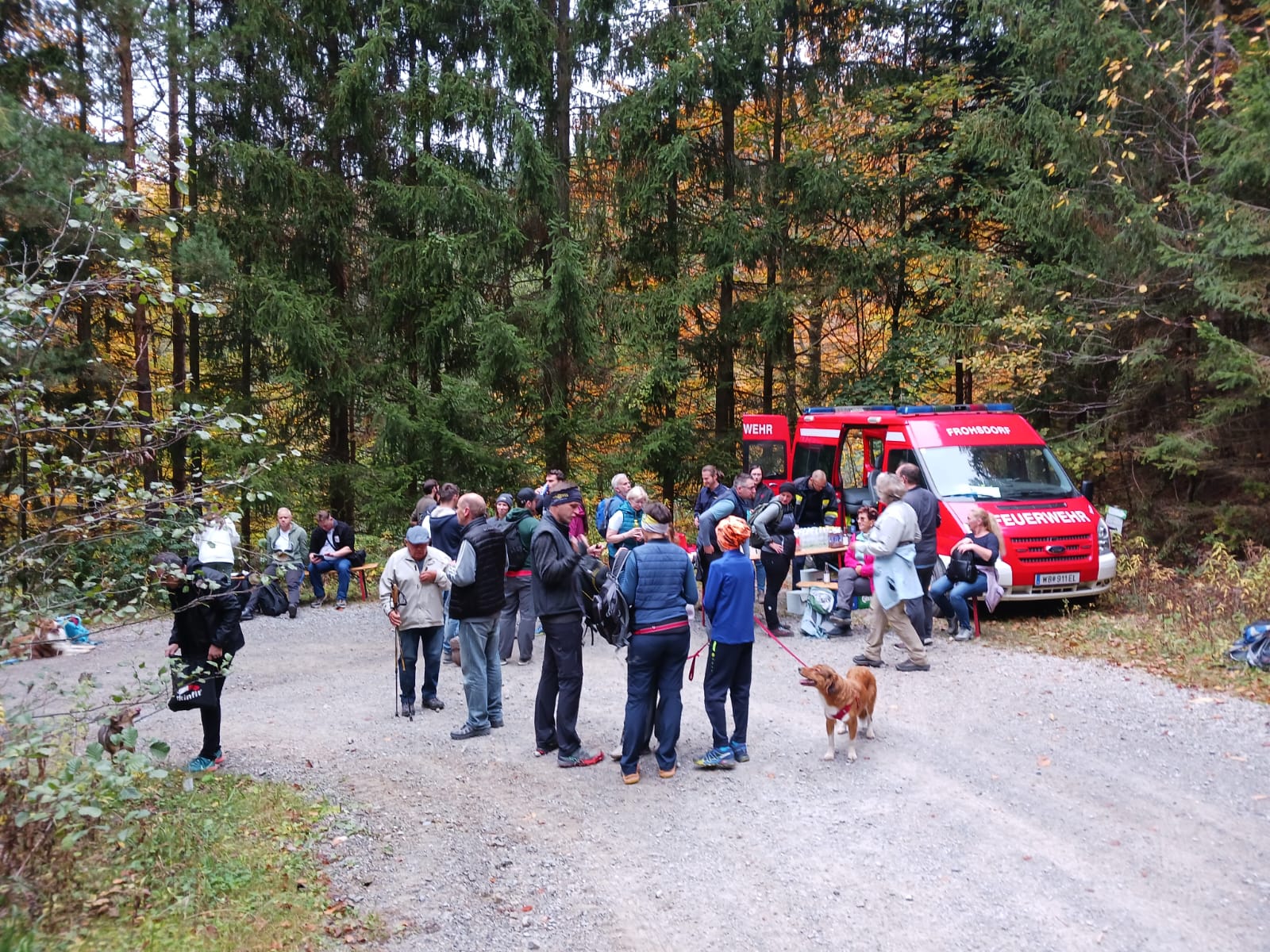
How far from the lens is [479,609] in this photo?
292 inches

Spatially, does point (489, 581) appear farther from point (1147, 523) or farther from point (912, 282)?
point (912, 282)

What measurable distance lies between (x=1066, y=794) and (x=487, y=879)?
149 inches

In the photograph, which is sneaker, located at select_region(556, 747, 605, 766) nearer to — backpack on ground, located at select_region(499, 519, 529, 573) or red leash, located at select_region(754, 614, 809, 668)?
red leash, located at select_region(754, 614, 809, 668)

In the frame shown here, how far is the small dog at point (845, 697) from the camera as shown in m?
6.68

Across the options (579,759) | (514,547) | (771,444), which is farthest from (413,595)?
(771,444)

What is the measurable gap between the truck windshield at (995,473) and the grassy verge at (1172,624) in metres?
1.53

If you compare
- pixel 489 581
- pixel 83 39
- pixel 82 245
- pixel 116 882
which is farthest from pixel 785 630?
pixel 83 39

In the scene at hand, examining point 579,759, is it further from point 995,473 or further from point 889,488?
point 995,473

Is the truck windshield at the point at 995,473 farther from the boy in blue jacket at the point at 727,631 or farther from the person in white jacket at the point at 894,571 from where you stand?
the boy in blue jacket at the point at 727,631

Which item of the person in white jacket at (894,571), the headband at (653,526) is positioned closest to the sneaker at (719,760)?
the headband at (653,526)

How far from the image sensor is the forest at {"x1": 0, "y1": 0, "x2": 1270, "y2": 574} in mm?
13750

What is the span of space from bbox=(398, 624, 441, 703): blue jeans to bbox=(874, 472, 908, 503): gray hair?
4.47 m

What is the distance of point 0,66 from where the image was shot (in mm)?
13523

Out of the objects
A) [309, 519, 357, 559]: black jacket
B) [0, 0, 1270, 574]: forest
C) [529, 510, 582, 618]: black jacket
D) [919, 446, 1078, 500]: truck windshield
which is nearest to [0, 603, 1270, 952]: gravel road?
[529, 510, 582, 618]: black jacket
